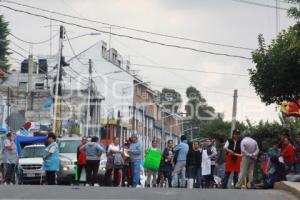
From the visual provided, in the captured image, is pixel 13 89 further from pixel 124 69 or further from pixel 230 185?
pixel 230 185

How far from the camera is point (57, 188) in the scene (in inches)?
640

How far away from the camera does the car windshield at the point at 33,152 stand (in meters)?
28.5

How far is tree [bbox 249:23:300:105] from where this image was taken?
1986cm

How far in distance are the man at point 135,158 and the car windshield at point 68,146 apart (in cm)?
495

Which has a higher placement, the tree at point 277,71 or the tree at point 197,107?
the tree at point 197,107

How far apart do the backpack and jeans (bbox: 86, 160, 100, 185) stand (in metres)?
1.62

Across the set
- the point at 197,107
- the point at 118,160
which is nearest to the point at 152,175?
the point at 118,160

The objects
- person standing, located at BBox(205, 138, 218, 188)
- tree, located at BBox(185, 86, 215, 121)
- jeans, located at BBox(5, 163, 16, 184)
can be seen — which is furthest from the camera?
tree, located at BBox(185, 86, 215, 121)

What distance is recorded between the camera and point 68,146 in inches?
1120

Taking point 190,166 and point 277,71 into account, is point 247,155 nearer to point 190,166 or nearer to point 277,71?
point 277,71

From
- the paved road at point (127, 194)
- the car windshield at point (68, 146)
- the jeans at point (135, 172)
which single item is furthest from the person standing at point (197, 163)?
the paved road at point (127, 194)

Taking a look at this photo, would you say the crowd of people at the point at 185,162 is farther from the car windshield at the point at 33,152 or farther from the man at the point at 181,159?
the car windshield at the point at 33,152

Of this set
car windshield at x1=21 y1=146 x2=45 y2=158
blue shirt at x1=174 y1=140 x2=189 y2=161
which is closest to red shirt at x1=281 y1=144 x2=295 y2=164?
blue shirt at x1=174 y1=140 x2=189 y2=161

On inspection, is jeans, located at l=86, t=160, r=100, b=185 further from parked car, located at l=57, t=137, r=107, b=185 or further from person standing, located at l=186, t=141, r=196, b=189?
parked car, located at l=57, t=137, r=107, b=185
